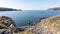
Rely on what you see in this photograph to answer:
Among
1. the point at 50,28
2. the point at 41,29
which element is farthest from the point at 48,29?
the point at 41,29

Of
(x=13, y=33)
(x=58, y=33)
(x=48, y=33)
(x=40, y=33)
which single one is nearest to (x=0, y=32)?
(x=13, y=33)

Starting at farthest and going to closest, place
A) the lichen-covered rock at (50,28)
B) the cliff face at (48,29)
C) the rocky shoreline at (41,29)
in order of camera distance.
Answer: the rocky shoreline at (41,29) → the cliff face at (48,29) → the lichen-covered rock at (50,28)

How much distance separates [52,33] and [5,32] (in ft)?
40.5

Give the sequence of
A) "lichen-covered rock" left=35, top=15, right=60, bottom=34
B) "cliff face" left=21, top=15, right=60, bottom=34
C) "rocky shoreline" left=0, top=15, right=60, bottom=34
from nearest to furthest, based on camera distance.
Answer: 1. "lichen-covered rock" left=35, top=15, right=60, bottom=34
2. "cliff face" left=21, top=15, right=60, bottom=34
3. "rocky shoreline" left=0, top=15, right=60, bottom=34

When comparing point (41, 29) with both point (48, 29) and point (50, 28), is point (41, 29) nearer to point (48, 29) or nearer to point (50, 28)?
point (48, 29)

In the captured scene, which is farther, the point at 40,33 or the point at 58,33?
the point at 40,33

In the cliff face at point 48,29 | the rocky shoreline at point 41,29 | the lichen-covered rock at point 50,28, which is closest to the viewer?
the lichen-covered rock at point 50,28

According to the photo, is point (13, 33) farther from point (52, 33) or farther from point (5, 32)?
point (52, 33)

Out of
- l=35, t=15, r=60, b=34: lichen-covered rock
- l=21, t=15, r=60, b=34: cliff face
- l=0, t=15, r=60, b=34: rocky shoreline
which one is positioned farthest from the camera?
l=0, t=15, r=60, b=34: rocky shoreline

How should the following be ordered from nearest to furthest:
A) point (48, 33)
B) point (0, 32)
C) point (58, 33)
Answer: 1. point (58, 33)
2. point (48, 33)
3. point (0, 32)

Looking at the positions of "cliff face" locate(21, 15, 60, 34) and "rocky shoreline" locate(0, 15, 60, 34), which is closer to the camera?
"cliff face" locate(21, 15, 60, 34)

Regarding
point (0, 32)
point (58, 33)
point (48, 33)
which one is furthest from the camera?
point (0, 32)

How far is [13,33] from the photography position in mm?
28938

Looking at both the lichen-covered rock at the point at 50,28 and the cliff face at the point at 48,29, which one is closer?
the lichen-covered rock at the point at 50,28
